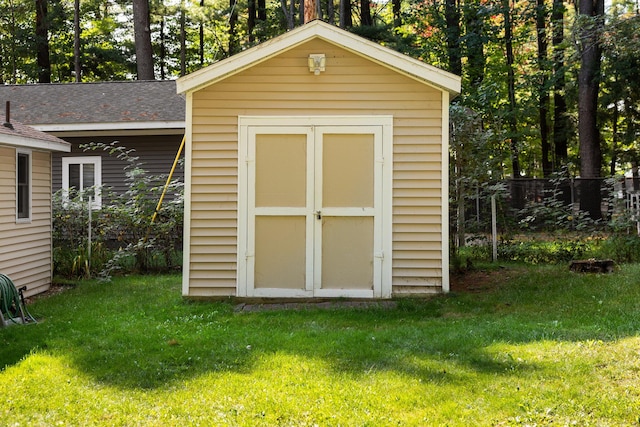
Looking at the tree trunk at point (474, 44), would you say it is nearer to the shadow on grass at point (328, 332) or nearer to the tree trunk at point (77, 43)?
the shadow on grass at point (328, 332)

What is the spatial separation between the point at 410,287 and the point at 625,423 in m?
4.08

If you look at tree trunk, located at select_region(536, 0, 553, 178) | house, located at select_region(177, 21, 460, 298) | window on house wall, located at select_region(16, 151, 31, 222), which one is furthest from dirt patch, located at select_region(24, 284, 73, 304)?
tree trunk, located at select_region(536, 0, 553, 178)

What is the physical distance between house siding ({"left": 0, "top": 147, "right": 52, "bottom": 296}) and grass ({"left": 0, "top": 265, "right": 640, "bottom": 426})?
139cm

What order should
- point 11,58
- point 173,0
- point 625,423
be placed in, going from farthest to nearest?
point 11,58, point 173,0, point 625,423

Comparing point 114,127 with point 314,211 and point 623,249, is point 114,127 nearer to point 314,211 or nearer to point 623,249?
point 314,211

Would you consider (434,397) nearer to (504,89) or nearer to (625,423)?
(625,423)

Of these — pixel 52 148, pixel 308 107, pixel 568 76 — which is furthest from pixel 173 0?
pixel 308 107

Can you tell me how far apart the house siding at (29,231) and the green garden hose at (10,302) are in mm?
1293

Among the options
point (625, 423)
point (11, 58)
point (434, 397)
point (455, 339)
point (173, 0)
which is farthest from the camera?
point (11, 58)

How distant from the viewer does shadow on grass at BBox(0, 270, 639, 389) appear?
4.70 metres

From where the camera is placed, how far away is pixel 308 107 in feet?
24.6

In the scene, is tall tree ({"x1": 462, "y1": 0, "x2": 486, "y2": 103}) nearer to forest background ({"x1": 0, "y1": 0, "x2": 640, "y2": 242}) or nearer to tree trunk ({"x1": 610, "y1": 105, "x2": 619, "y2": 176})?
forest background ({"x1": 0, "y1": 0, "x2": 640, "y2": 242})

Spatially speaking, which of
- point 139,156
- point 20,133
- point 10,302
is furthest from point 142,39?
point 10,302

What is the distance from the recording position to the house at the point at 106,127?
12867 mm
